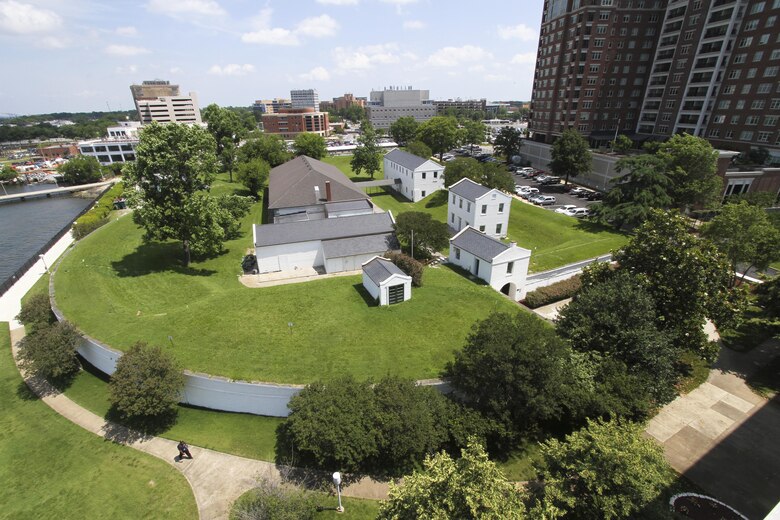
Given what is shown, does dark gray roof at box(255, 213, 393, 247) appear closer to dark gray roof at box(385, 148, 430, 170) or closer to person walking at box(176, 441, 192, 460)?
person walking at box(176, 441, 192, 460)

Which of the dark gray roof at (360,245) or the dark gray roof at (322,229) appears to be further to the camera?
the dark gray roof at (322,229)

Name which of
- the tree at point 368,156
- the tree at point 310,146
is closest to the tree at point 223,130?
the tree at point 310,146

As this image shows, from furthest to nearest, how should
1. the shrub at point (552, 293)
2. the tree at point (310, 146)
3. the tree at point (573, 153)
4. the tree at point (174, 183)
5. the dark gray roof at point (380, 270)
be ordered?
1. the tree at point (310, 146)
2. the tree at point (573, 153)
3. the shrub at point (552, 293)
4. the tree at point (174, 183)
5. the dark gray roof at point (380, 270)

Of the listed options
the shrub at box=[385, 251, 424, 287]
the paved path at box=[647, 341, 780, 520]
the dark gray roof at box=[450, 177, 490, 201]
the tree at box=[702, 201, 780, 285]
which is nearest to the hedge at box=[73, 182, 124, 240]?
the shrub at box=[385, 251, 424, 287]

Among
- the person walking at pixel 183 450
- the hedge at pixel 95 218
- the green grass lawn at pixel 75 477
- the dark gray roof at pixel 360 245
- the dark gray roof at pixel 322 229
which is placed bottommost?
the green grass lawn at pixel 75 477

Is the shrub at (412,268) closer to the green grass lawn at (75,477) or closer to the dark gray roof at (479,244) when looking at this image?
the dark gray roof at (479,244)

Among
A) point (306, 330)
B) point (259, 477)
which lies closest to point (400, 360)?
point (306, 330)
